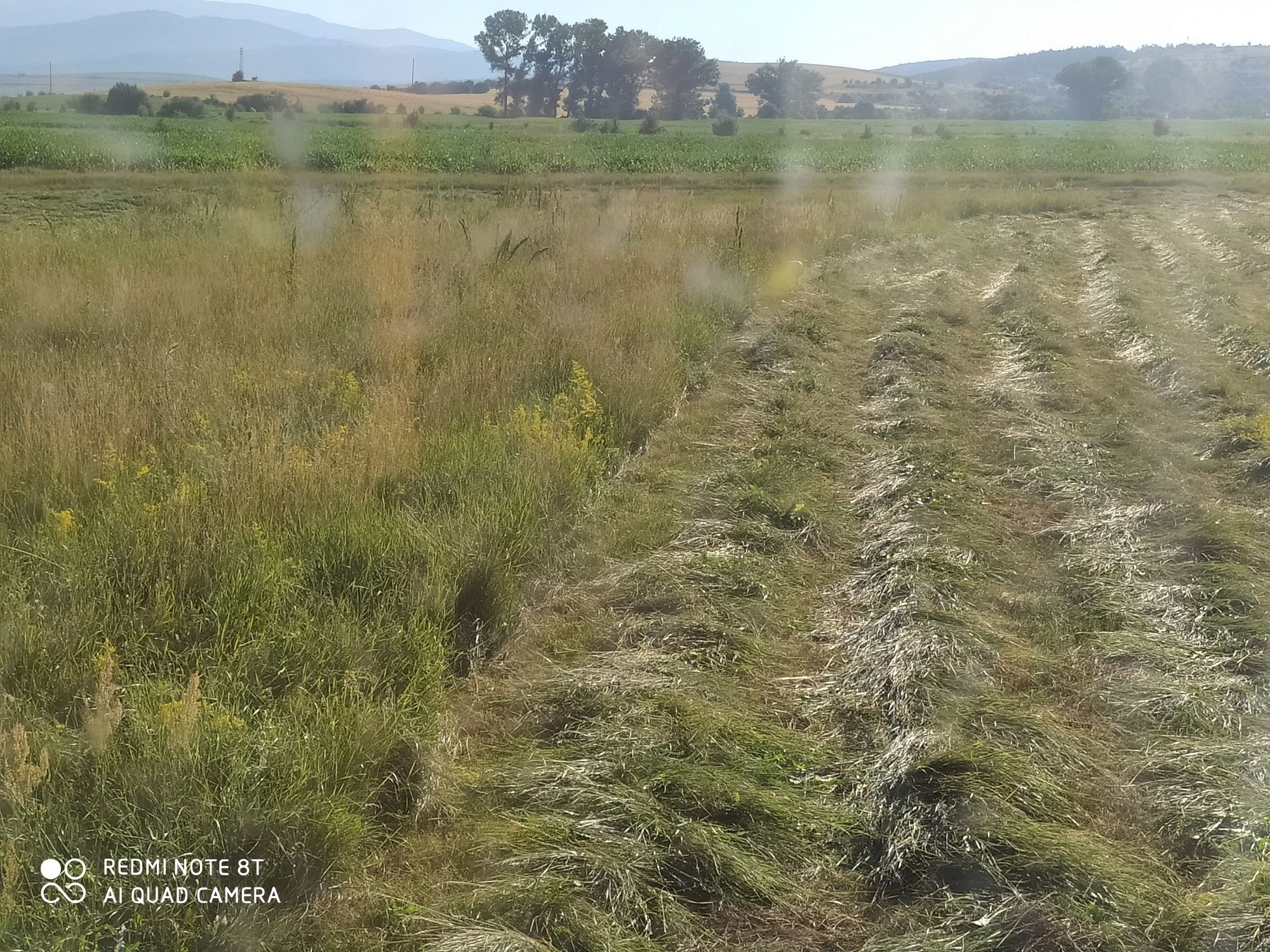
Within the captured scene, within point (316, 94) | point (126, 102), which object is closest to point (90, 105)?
point (126, 102)

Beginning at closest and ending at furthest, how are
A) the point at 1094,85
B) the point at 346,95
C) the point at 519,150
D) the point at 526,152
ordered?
the point at 526,152
the point at 519,150
the point at 346,95
the point at 1094,85

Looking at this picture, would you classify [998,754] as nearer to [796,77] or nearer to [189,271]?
[189,271]

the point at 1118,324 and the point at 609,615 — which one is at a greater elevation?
the point at 1118,324

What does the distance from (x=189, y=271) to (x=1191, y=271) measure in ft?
44.0

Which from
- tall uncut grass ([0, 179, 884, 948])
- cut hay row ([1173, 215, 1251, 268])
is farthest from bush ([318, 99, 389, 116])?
tall uncut grass ([0, 179, 884, 948])

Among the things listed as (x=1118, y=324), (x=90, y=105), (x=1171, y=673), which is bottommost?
(x=1171, y=673)

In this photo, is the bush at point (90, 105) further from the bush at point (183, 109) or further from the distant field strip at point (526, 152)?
the distant field strip at point (526, 152)

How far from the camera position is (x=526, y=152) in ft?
103

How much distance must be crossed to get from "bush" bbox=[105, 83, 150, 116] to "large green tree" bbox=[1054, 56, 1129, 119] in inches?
4040

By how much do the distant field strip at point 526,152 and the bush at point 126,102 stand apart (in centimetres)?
1271

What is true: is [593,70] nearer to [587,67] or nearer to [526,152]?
[587,67]

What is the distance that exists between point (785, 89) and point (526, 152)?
92.8 metres

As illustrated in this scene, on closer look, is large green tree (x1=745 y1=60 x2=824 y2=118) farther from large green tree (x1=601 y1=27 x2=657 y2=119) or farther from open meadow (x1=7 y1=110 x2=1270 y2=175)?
open meadow (x1=7 y1=110 x2=1270 y2=175)

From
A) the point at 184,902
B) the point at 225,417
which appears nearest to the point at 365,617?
the point at 184,902
